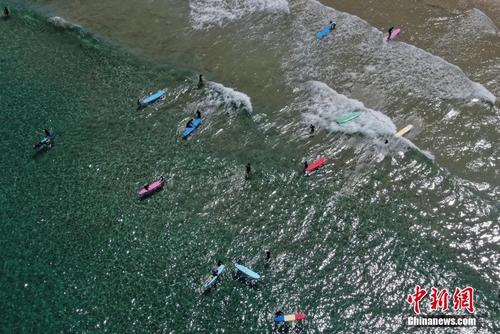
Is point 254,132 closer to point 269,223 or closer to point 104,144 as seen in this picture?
point 269,223

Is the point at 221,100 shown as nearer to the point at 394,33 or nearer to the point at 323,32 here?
the point at 323,32

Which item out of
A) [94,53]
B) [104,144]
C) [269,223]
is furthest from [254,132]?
[94,53]

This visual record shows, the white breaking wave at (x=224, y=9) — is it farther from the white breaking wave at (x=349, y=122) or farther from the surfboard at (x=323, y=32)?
the white breaking wave at (x=349, y=122)

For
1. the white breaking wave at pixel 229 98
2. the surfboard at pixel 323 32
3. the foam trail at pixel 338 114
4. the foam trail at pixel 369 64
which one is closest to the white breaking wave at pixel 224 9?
the foam trail at pixel 369 64

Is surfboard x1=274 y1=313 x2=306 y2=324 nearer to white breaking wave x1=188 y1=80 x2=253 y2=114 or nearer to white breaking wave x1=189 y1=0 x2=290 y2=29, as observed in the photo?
white breaking wave x1=188 y1=80 x2=253 y2=114

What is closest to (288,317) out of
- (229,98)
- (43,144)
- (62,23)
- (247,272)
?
(247,272)

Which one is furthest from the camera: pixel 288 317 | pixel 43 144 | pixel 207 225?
pixel 43 144

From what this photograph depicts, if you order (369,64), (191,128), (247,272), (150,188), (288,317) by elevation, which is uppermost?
(191,128)
